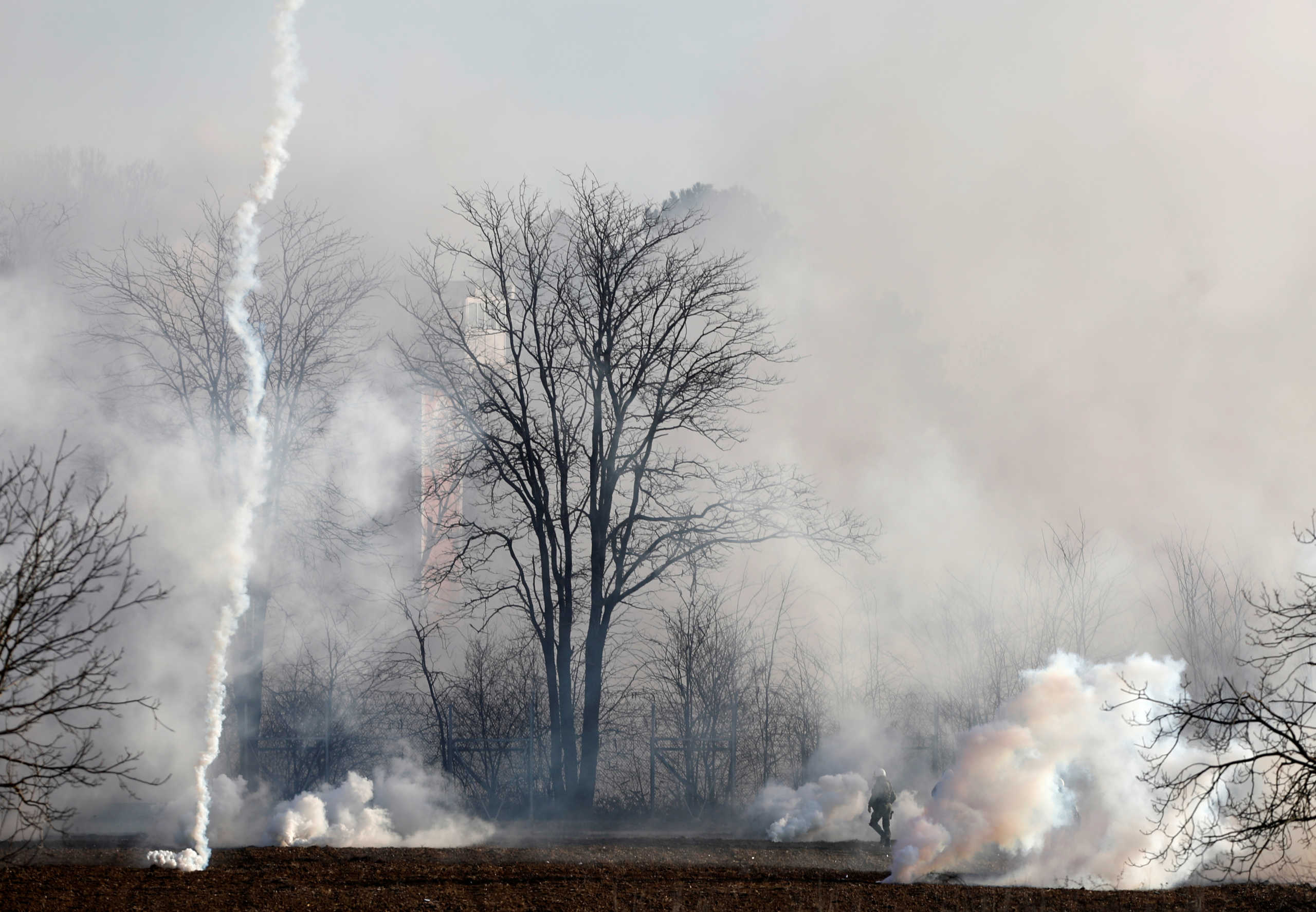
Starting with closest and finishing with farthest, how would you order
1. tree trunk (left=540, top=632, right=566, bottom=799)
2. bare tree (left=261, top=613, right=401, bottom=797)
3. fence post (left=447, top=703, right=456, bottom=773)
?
fence post (left=447, top=703, right=456, bottom=773) → tree trunk (left=540, top=632, right=566, bottom=799) → bare tree (left=261, top=613, right=401, bottom=797)

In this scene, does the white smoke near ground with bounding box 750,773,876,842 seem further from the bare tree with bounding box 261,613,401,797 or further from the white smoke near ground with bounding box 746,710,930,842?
the bare tree with bounding box 261,613,401,797

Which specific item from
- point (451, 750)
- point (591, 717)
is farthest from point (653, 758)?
→ point (451, 750)

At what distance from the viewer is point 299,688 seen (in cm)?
2900

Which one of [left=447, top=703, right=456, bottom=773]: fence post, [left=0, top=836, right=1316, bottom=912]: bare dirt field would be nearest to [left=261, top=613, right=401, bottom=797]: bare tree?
[left=447, top=703, right=456, bottom=773]: fence post

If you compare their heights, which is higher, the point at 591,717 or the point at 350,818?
the point at 591,717

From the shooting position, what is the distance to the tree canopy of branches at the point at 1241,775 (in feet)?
37.9

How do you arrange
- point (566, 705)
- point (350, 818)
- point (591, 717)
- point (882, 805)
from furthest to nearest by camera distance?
point (566, 705), point (591, 717), point (882, 805), point (350, 818)

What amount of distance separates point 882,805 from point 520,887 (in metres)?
7.42

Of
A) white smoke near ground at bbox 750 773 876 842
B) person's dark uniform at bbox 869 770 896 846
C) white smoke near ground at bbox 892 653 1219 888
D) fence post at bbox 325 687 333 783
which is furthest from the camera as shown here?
fence post at bbox 325 687 333 783

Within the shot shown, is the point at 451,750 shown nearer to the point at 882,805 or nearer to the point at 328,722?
the point at 328,722

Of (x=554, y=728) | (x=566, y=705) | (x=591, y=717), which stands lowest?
(x=554, y=728)

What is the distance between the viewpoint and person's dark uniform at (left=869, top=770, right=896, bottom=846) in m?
17.9

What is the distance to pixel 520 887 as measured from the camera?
12359 mm

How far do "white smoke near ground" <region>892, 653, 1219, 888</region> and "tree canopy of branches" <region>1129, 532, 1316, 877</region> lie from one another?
23 centimetres
